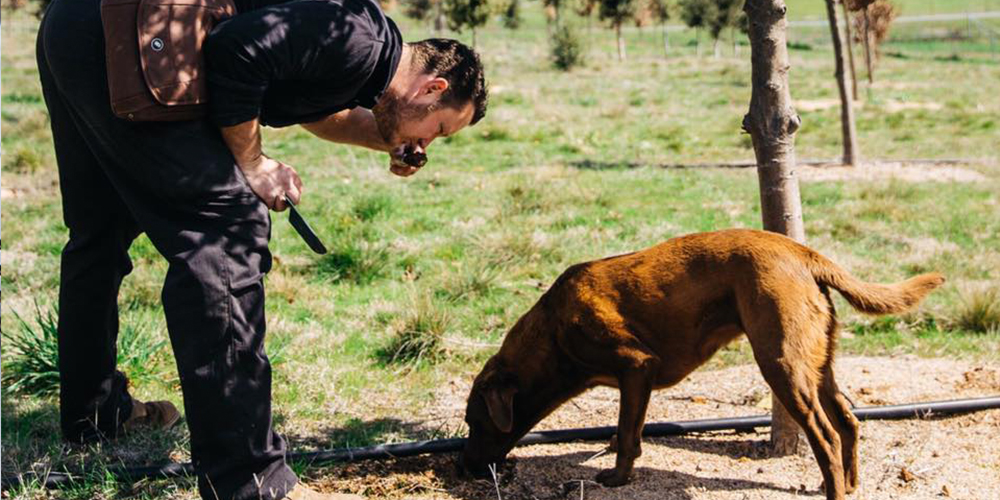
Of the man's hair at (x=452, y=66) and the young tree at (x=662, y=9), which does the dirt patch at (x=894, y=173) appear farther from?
the young tree at (x=662, y=9)

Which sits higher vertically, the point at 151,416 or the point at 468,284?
the point at 151,416

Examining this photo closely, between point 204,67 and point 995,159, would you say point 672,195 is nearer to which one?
point 995,159

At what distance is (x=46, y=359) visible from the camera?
5.39 m

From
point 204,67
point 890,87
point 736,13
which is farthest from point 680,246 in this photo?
point 736,13

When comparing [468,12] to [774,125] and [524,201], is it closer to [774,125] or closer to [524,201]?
[524,201]

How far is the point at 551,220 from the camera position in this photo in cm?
946

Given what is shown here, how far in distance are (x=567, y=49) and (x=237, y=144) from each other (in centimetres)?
3335

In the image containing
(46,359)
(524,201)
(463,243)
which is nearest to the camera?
(46,359)

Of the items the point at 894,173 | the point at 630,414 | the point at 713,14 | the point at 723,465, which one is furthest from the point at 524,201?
the point at 713,14

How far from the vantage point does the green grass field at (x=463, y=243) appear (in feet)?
17.4

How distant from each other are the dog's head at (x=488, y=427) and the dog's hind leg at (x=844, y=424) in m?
1.27

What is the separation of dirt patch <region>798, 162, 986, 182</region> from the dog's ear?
868 cm

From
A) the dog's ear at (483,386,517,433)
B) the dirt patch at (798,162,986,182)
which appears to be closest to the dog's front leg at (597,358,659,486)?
the dog's ear at (483,386,517,433)

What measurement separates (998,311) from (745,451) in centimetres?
271
